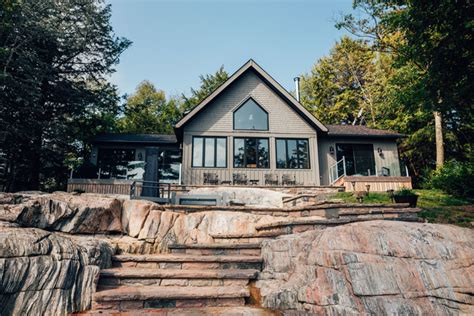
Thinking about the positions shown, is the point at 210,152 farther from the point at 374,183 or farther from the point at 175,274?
the point at 175,274

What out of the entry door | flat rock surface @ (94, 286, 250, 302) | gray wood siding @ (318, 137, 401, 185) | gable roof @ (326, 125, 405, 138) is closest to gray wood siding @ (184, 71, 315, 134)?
gray wood siding @ (318, 137, 401, 185)

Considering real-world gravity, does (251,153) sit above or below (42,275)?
above

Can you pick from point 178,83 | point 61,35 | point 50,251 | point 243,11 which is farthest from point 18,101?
point 178,83

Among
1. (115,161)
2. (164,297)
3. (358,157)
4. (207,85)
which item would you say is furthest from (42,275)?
(207,85)

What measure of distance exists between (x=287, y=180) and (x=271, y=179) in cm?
76

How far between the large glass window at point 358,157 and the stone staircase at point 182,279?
11.7 meters

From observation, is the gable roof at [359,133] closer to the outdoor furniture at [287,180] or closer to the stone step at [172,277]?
the outdoor furniture at [287,180]

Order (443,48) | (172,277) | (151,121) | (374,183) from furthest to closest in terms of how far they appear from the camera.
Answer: (151,121) → (374,183) → (443,48) → (172,277)

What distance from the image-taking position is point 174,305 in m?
3.38

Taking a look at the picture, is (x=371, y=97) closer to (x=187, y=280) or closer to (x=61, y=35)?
(x=61, y=35)

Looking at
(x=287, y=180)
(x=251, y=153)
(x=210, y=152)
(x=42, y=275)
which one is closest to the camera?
(x=42, y=275)

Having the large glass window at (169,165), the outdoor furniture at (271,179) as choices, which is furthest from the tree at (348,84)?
the large glass window at (169,165)

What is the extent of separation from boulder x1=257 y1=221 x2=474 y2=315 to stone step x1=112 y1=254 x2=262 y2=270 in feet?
1.69

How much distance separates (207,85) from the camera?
87.7 ft
